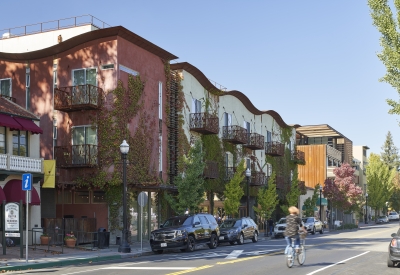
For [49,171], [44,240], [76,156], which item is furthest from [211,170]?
[44,240]

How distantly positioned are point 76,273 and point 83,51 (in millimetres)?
20644

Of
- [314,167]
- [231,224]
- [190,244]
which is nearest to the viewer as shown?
[190,244]

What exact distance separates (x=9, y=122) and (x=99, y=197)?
8850 millimetres

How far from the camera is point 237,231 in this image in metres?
34.2

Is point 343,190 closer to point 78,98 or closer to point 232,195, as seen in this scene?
point 232,195

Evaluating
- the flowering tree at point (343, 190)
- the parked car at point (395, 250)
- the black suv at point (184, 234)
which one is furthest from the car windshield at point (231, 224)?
the flowering tree at point (343, 190)

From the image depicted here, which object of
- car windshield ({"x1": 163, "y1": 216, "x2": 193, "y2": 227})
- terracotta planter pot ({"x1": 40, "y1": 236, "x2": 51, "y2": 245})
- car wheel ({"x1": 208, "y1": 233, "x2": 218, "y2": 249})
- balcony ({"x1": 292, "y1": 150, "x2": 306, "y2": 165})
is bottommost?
car wheel ({"x1": 208, "y1": 233, "x2": 218, "y2": 249})

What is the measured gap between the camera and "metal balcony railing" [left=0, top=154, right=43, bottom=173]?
2764cm

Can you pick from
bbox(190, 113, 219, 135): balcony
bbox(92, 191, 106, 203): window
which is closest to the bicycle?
bbox(92, 191, 106, 203): window

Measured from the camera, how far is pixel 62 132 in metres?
36.0

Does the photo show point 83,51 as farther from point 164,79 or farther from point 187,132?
point 187,132

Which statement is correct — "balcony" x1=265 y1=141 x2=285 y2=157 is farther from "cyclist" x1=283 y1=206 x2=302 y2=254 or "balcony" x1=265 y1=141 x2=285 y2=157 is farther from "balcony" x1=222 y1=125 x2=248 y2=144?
"cyclist" x1=283 y1=206 x2=302 y2=254

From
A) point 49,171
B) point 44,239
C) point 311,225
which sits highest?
point 49,171

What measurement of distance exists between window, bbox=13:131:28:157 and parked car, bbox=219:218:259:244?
463 inches
